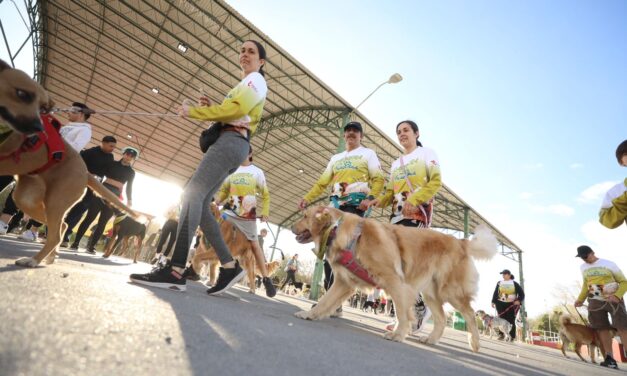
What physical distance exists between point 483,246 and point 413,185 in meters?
1.10

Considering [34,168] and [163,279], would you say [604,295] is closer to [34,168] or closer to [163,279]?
[163,279]

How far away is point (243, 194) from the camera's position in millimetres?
5535

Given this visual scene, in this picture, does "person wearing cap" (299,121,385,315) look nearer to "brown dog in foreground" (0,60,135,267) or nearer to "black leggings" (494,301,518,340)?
"brown dog in foreground" (0,60,135,267)

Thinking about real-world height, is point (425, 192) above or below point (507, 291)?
below

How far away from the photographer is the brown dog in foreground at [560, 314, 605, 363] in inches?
339

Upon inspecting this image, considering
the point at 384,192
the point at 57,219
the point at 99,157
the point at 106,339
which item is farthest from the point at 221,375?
the point at 99,157

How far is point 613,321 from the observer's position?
6.48 metres

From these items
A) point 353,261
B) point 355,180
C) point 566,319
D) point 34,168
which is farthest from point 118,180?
point 566,319

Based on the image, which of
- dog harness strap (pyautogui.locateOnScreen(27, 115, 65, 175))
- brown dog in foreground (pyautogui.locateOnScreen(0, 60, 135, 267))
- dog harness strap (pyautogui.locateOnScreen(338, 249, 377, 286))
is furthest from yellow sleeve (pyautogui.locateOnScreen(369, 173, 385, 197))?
dog harness strap (pyautogui.locateOnScreen(27, 115, 65, 175))

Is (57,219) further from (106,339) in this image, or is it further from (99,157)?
(99,157)

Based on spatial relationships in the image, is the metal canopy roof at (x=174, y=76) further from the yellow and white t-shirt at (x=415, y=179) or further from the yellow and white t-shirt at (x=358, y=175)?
the yellow and white t-shirt at (x=415, y=179)

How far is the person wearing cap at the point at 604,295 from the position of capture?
6.45 m

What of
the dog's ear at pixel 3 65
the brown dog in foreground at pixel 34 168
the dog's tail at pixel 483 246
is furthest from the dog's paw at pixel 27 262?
the dog's tail at pixel 483 246

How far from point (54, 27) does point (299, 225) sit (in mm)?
18439
